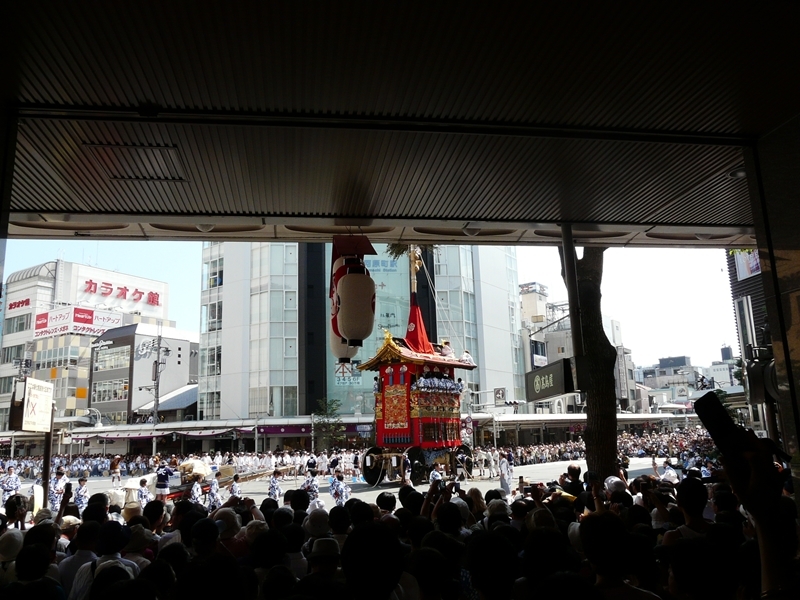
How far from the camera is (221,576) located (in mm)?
2457

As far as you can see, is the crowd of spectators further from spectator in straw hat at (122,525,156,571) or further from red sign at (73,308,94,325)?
red sign at (73,308,94,325)

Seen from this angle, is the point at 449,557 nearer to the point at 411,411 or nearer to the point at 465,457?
the point at 411,411

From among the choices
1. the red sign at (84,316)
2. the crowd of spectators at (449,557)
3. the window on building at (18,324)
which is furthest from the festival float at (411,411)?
the window on building at (18,324)

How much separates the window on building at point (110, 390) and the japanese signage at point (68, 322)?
29.2ft

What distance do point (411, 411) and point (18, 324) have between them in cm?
6105

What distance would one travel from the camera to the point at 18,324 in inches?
2714

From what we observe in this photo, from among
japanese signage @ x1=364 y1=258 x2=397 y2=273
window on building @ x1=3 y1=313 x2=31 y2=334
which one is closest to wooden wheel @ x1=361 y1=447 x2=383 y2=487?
japanese signage @ x1=364 y1=258 x2=397 y2=273

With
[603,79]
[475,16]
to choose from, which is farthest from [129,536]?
[603,79]

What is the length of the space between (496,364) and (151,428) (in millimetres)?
29143

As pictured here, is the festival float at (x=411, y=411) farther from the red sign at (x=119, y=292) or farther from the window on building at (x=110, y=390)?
the red sign at (x=119, y=292)

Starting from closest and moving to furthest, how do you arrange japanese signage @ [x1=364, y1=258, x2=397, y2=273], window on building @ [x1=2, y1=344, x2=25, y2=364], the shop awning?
the shop awning → japanese signage @ [x1=364, y1=258, x2=397, y2=273] → window on building @ [x1=2, y1=344, x2=25, y2=364]

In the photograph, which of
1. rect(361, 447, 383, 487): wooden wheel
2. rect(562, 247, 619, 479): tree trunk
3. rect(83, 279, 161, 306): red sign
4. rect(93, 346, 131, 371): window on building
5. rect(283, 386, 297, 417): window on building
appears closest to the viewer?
rect(562, 247, 619, 479): tree trunk

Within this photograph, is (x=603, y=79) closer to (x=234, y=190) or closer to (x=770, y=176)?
(x=770, y=176)

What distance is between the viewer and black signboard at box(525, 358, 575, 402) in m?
7.44
